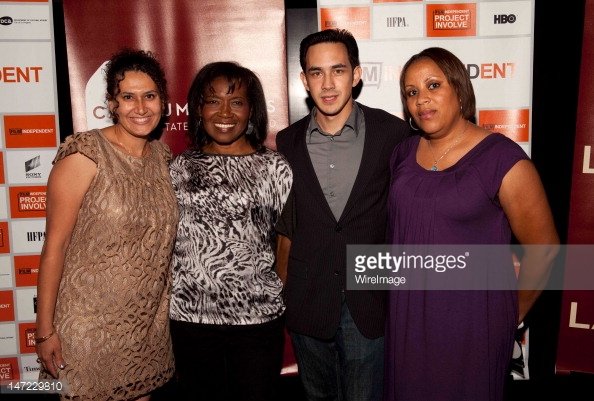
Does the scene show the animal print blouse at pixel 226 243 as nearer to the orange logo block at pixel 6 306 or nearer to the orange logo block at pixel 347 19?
the orange logo block at pixel 347 19

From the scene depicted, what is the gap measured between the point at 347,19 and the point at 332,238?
1.46m

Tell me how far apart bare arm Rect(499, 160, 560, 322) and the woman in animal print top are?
934mm

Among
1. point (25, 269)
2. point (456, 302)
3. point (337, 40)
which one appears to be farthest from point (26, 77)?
point (456, 302)

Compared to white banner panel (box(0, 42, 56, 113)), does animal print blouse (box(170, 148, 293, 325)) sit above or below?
below

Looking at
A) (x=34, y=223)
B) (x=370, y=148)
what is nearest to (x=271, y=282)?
(x=370, y=148)

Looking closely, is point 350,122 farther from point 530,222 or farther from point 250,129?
point 530,222

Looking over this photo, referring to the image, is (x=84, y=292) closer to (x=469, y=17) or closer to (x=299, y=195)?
(x=299, y=195)

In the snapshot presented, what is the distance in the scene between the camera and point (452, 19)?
9.07 ft

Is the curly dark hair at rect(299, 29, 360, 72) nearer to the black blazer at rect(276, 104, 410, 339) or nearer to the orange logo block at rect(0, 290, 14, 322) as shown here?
the black blazer at rect(276, 104, 410, 339)

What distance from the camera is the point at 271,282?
203cm

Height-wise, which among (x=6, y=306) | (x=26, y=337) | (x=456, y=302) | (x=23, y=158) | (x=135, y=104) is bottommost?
(x=26, y=337)

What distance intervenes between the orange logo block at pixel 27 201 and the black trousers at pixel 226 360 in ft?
4.60

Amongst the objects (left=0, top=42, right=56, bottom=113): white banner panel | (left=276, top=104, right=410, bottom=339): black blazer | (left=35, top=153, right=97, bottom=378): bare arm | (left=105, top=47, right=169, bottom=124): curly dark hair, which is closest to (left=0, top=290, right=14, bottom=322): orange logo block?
(left=0, top=42, right=56, bottom=113): white banner panel

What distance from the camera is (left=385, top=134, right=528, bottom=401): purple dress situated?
176 centimetres
